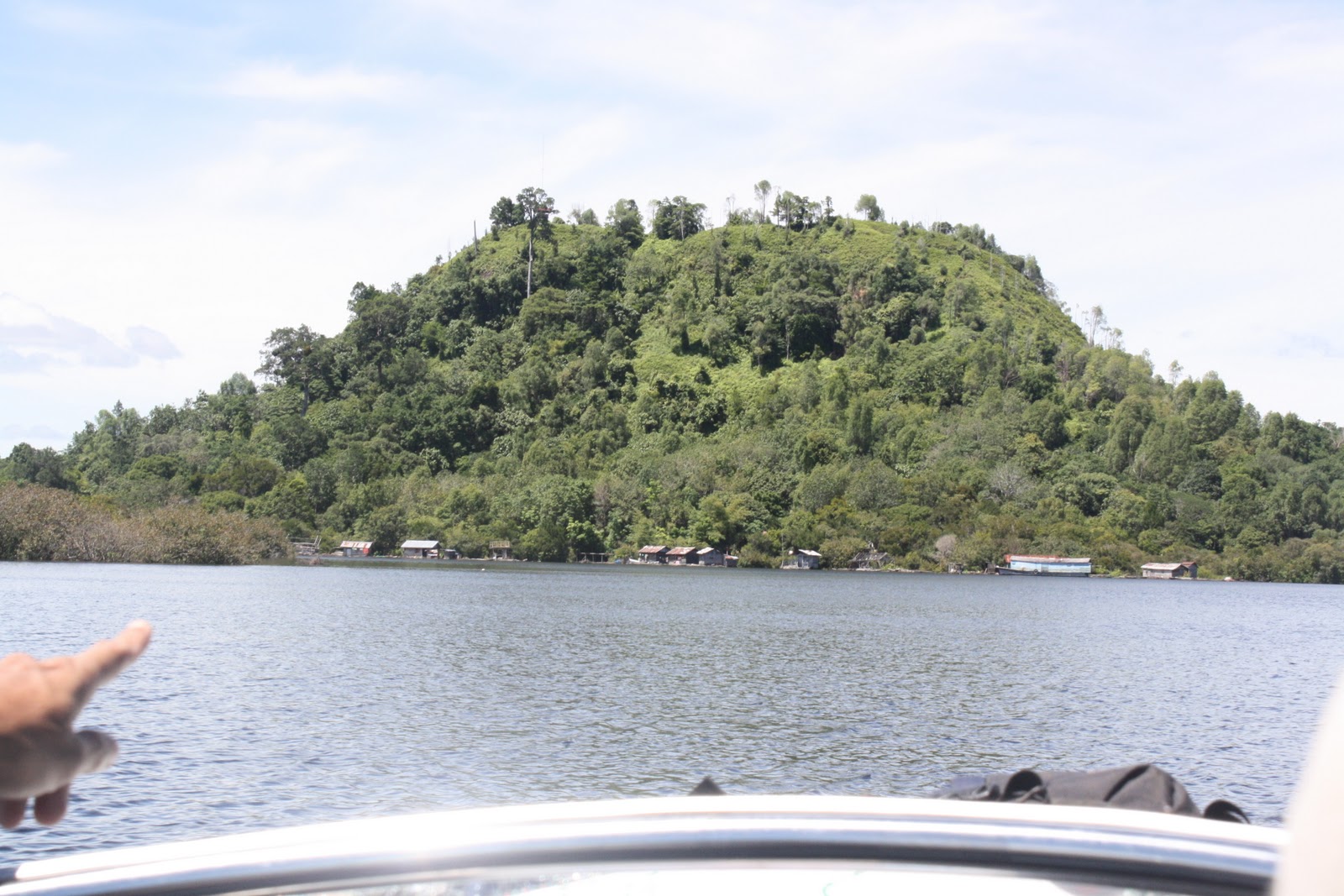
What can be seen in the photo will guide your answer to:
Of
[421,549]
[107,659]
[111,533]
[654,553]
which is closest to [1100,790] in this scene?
[107,659]

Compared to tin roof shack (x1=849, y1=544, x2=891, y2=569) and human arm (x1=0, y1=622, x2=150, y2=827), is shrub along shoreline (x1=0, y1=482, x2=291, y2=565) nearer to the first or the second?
tin roof shack (x1=849, y1=544, x2=891, y2=569)

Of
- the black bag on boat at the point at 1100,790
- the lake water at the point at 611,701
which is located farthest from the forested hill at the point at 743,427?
the black bag on boat at the point at 1100,790

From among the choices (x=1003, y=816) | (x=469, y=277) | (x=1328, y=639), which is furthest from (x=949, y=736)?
(x=469, y=277)

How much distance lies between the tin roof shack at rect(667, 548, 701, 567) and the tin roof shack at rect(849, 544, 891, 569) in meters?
17.1

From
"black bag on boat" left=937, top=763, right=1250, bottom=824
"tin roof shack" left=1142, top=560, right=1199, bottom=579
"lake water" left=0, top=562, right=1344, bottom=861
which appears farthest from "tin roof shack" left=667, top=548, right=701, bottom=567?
"black bag on boat" left=937, top=763, right=1250, bottom=824

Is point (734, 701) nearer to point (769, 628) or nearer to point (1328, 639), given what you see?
point (769, 628)

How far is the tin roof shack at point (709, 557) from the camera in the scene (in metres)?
127

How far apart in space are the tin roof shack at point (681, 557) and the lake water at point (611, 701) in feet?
215

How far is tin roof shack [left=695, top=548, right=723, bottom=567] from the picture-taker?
127m

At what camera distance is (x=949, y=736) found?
23.3 meters

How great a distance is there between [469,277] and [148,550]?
4399 inches

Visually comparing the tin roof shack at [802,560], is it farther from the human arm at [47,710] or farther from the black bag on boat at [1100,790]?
the human arm at [47,710]

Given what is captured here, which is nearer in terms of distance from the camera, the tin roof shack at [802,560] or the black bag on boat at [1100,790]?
the black bag on boat at [1100,790]

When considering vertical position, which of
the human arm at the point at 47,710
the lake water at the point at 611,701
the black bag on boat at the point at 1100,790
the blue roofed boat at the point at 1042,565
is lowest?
the lake water at the point at 611,701
